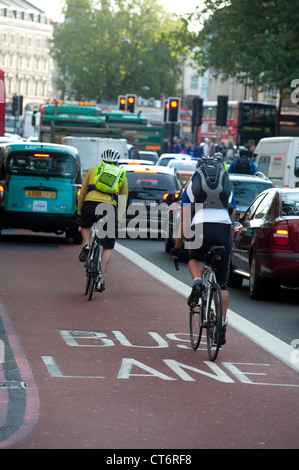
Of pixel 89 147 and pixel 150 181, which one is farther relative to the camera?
pixel 89 147

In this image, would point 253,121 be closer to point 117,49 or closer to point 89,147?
point 89,147

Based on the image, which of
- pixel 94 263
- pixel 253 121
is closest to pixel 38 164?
pixel 94 263

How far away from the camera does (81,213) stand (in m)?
14.1

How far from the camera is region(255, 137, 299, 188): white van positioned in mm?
31203

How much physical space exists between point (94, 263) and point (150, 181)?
11.0m

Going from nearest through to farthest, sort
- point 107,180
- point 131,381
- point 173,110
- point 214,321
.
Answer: point 131,381
point 214,321
point 107,180
point 173,110

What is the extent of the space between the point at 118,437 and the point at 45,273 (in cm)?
992

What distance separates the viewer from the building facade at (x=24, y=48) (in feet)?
553

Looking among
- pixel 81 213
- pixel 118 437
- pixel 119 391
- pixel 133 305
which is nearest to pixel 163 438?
pixel 118 437

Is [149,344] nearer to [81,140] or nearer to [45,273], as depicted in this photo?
[45,273]

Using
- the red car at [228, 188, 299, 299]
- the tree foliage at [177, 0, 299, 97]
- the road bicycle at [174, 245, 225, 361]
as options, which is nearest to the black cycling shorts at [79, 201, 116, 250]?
the red car at [228, 188, 299, 299]

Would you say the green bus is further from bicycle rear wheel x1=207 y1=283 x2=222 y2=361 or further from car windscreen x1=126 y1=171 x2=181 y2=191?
bicycle rear wheel x1=207 y1=283 x2=222 y2=361

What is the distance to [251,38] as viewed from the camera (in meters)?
46.9
